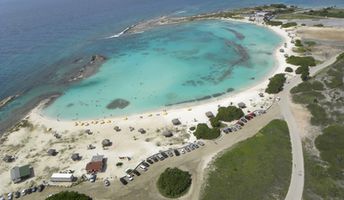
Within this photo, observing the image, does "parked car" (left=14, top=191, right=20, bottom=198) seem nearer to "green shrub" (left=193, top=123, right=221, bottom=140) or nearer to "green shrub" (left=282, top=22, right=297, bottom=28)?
"green shrub" (left=193, top=123, right=221, bottom=140)

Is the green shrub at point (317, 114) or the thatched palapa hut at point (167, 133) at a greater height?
the green shrub at point (317, 114)

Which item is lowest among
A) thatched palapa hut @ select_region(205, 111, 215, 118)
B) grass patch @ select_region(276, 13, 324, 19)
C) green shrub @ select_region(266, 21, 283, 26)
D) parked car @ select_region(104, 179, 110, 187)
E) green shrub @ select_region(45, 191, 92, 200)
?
parked car @ select_region(104, 179, 110, 187)

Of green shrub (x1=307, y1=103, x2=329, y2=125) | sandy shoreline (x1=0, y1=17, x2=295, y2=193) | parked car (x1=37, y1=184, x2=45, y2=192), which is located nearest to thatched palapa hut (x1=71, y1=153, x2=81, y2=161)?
sandy shoreline (x1=0, y1=17, x2=295, y2=193)

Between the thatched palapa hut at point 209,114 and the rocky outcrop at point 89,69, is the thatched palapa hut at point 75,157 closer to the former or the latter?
the thatched palapa hut at point 209,114

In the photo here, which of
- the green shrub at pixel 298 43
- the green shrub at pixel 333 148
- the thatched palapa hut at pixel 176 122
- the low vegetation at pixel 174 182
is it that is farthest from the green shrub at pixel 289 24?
the low vegetation at pixel 174 182

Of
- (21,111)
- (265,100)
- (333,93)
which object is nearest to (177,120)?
(265,100)

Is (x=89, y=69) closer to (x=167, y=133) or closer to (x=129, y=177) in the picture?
(x=167, y=133)

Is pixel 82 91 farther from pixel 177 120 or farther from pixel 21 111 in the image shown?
pixel 177 120
